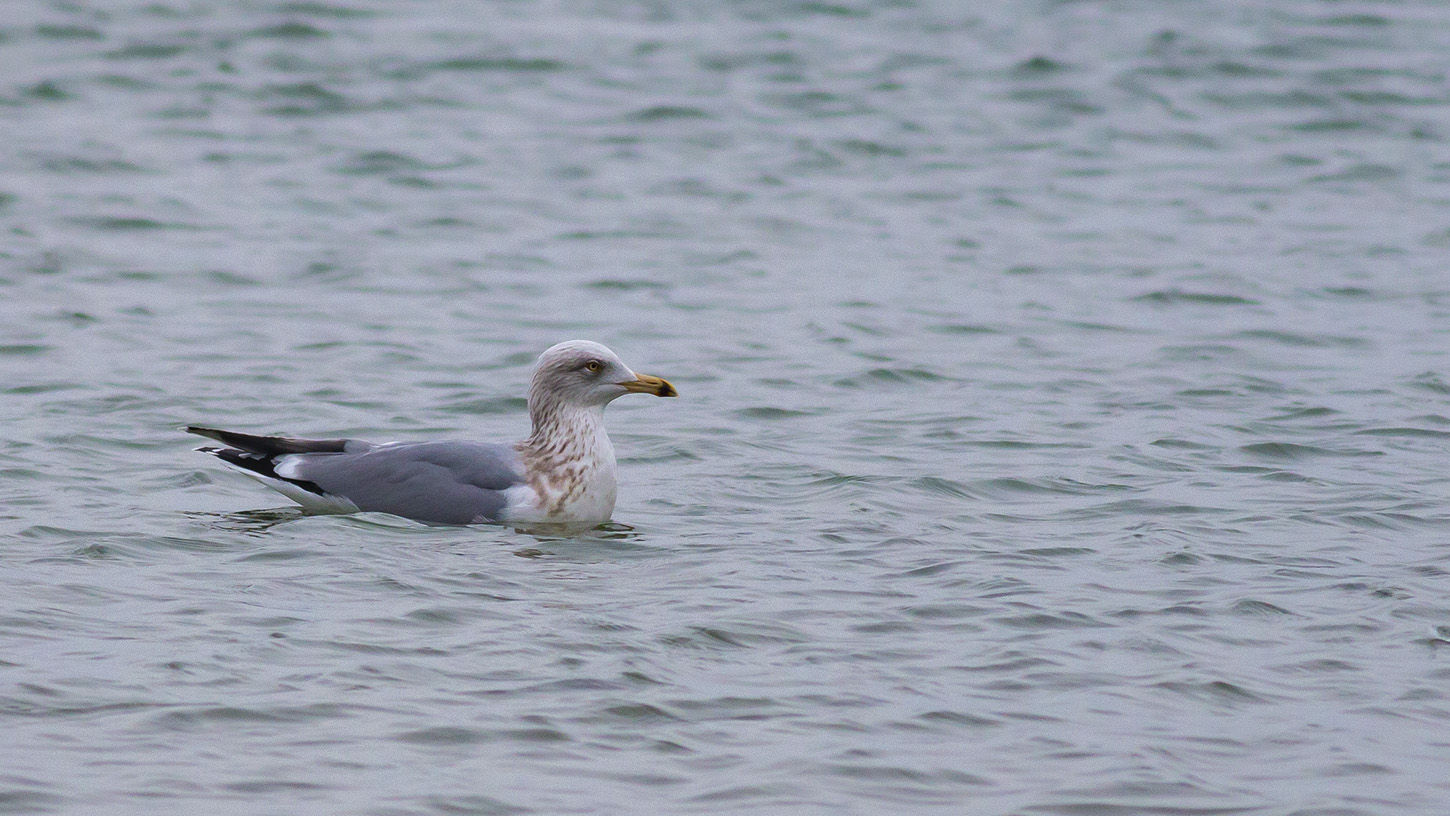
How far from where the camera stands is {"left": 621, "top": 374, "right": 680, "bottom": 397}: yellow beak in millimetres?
10930

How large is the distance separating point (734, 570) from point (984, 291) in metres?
7.26

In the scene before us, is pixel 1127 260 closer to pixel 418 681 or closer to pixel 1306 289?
pixel 1306 289

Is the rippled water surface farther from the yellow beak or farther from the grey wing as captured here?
the yellow beak

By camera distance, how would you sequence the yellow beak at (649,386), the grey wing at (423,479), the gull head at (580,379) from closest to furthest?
1. the grey wing at (423,479)
2. the yellow beak at (649,386)
3. the gull head at (580,379)

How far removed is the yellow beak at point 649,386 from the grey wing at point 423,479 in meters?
0.76

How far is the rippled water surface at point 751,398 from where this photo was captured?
764 centimetres

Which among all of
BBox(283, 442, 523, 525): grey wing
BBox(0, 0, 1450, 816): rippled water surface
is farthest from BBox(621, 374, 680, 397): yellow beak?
BBox(283, 442, 523, 525): grey wing

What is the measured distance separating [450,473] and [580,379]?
0.93m

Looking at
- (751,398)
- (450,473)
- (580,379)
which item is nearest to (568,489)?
(450,473)

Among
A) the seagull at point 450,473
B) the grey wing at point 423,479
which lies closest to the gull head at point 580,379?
the seagull at point 450,473

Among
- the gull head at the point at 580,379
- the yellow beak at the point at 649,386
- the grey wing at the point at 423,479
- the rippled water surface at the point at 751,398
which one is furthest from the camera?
the gull head at the point at 580,379

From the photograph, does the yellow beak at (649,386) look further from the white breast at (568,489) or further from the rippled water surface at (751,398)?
the rippled water surface at (751,398)

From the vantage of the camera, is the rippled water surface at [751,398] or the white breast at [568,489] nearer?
the rippled water surface at [751,398]

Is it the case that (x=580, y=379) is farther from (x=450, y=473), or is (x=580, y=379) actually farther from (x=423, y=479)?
(x=423, y=479)
